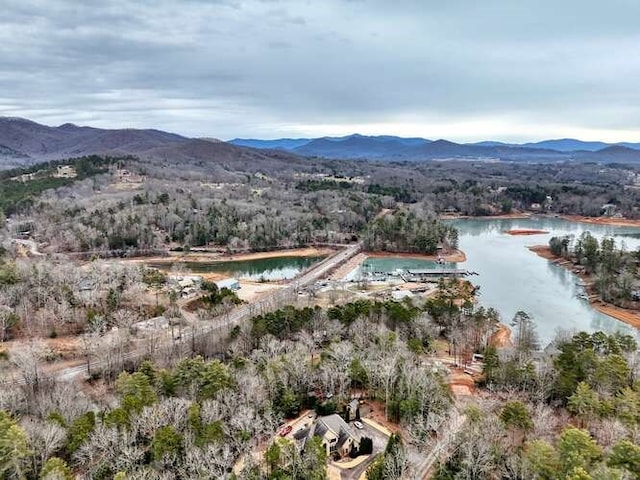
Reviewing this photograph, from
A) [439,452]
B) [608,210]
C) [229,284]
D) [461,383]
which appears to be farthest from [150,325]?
[608,210]

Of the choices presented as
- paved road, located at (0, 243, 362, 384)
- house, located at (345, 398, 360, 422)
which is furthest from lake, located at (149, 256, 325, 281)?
house, located at (345, 398, 360, 422)

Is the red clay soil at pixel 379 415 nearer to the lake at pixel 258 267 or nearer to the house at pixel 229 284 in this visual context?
the house at pixel 229 284

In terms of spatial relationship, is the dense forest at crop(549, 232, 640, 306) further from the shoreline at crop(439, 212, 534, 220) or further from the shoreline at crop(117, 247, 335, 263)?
the shoreline at crop(439, 212, 534, 220)

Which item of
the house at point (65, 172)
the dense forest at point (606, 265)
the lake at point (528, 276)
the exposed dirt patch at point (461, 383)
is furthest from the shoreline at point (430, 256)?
the house at point (65, 172)

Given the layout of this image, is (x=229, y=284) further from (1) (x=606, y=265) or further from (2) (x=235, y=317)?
(1) (x=606, y=265)

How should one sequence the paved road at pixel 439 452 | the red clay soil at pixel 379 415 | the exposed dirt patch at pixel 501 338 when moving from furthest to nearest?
the exposed dirt patch at pixel 501 338
the red clay soil at pixel 379 415
the paved road at pixel 439 452

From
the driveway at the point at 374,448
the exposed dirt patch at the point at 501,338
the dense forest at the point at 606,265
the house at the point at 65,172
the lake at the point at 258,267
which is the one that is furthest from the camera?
the house at the point at 65,172

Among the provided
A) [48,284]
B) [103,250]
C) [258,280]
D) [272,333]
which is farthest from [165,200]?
[272,333]
